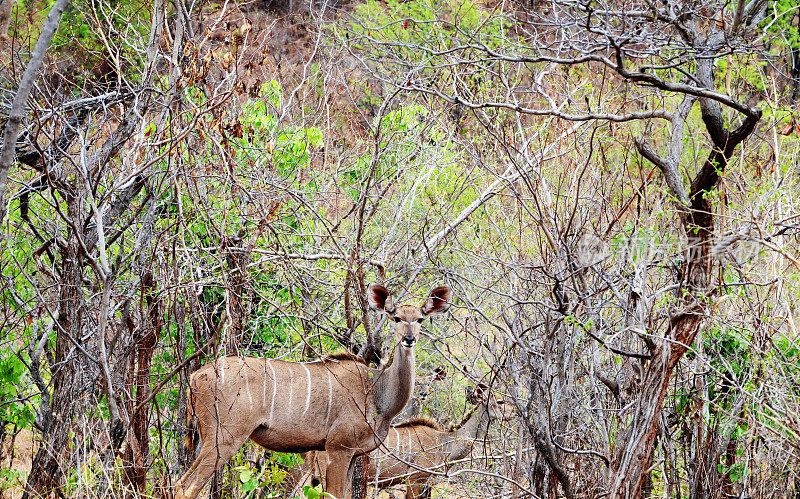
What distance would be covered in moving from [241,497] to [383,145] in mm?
2799

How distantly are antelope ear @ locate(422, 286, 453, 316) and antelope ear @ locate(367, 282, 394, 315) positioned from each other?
216 mm

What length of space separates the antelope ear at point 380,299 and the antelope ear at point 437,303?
216mm

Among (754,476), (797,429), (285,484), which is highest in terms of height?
(797,429)

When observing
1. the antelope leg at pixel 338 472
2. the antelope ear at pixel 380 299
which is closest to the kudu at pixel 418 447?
the antelope leg at pixel 338 472

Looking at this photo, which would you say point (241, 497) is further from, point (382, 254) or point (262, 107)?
point (262, 107)

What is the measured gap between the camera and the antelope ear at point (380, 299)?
466cm

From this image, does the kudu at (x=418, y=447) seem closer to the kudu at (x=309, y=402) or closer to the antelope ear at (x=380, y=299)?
the kudu at (x=309, y=402)

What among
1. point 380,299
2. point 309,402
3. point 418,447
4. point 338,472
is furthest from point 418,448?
point 380,299

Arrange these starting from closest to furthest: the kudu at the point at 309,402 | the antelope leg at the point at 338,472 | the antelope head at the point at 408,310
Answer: the kudu at the point at 309,402, the antelope head at the point at 408,310, the antelope leg at the point at 338,472

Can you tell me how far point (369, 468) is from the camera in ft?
18.3

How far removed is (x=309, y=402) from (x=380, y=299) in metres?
0.80

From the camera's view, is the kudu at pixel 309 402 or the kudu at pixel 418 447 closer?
the kudu at pixel 309 402

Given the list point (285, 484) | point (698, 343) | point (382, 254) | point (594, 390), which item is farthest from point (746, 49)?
point (285, 484)

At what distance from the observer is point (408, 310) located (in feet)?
15.8
